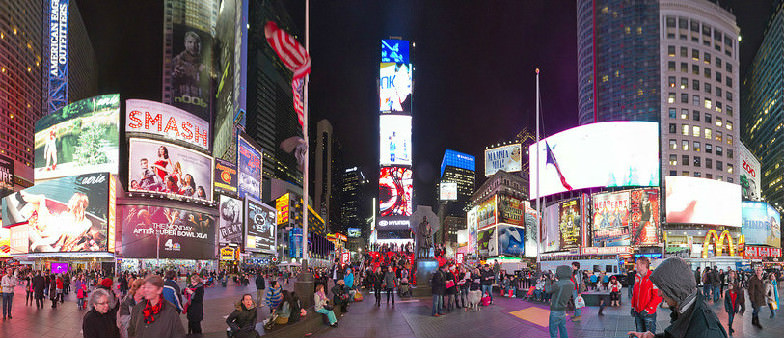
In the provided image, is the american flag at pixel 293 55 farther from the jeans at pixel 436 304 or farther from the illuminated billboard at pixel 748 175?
the illuminated billboard at pixel 748 175

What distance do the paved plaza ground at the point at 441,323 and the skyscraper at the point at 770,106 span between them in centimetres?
12931

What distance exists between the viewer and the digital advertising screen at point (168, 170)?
62250 mm

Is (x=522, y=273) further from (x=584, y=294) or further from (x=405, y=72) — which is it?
(x=405, y=72)

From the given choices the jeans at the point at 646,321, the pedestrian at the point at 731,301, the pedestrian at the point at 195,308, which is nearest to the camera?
the jeans at the point at 646,321

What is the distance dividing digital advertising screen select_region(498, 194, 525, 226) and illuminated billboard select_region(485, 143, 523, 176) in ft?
106

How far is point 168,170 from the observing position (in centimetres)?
6494

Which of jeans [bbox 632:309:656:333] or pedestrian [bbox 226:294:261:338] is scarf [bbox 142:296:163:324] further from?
jeans [bbox 632:309:656:333]

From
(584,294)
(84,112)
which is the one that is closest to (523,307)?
(584,294)

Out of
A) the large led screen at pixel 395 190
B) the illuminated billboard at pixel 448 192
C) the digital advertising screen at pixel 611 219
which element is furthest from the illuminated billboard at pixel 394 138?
the illuminated billboard at pixel 448 192

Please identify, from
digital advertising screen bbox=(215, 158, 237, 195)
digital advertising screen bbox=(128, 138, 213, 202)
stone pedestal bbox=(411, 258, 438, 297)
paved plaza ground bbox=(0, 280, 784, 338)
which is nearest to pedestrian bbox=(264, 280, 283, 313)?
paved plaza ground bbox=(0, 280, 784, 338)

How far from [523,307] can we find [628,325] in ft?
20.9

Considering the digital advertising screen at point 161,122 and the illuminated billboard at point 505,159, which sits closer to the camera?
the digital advertising screen at point 161,122

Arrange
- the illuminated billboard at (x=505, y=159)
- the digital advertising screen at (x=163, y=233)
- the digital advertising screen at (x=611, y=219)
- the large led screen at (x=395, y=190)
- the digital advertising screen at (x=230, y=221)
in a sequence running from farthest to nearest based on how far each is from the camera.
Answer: the illuminated billboard at (x=505, y=159), the large led screen at (x=395, y=190), the digital advertising screen at (x=230, y=221), the digital advertising screen at (x=163, y=233), the digital advertising screen at (x=611, y=219)

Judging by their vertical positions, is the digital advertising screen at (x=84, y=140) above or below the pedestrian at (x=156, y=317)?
above
